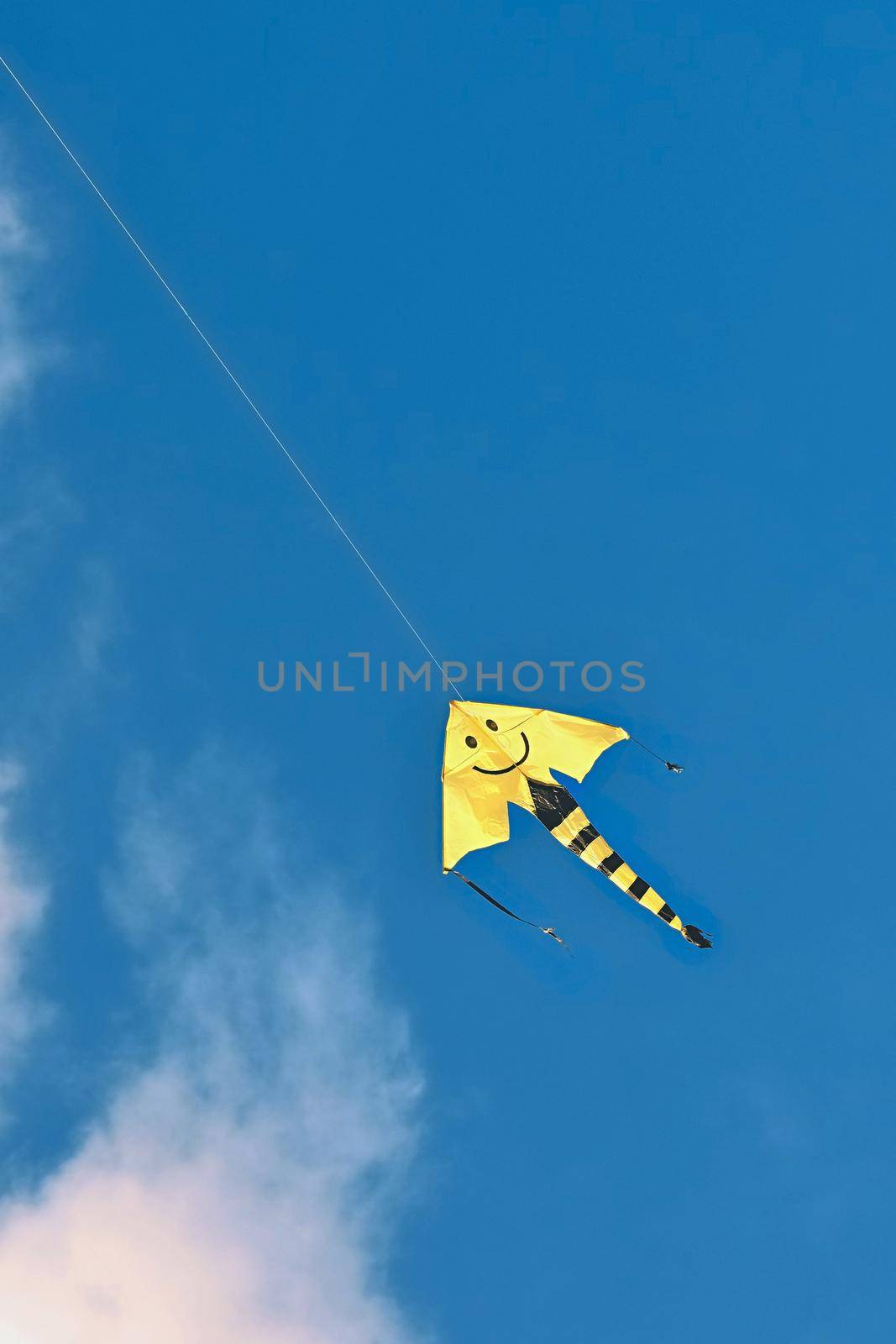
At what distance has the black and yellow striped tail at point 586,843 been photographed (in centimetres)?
695

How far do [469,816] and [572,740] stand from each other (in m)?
1.08

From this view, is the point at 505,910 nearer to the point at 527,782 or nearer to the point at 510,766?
the point at 527,782

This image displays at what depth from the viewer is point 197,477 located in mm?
7461

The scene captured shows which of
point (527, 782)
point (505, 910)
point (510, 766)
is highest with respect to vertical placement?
point (510, 766)

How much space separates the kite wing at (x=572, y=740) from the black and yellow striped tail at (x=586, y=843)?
0.22 m

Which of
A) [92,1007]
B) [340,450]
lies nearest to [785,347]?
[340,450]

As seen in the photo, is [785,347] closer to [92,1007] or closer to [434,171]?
[434,171]

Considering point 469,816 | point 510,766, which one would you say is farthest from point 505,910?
point 510,766

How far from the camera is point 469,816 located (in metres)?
7.05

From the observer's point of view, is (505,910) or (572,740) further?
(505,910)

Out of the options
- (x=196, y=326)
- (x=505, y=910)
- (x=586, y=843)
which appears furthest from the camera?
(x=196, y=326)

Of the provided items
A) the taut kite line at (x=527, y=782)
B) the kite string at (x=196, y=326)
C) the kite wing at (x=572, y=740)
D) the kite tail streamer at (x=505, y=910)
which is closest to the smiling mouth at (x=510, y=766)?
the taut kite line at (x=527, y=782)

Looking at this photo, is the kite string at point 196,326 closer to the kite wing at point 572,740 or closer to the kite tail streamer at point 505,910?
the kite wing at point 572,740

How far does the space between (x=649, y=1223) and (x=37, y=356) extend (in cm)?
927
